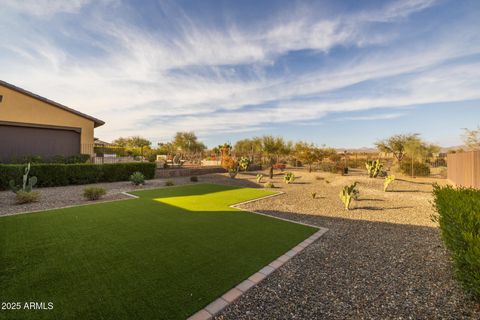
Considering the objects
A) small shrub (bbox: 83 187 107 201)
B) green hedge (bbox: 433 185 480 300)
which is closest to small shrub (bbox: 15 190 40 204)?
small shrub (bbox: 83 187 107 201)

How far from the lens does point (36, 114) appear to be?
547 inches

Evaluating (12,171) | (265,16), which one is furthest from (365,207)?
(12,171)

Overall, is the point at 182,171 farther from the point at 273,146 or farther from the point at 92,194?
the point at 273,146

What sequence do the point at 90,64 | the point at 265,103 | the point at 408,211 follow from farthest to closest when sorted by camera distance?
the point at 265,103 → the point at 90,64 → the point at 408,211

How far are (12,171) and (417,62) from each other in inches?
788

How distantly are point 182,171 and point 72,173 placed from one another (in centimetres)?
777

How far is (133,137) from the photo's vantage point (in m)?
50.0

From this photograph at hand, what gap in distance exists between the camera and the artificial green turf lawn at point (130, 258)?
2482mm

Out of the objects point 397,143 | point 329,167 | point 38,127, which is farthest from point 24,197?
point 397,143

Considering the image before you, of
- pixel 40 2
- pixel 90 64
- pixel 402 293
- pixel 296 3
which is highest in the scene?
pixel 296 3

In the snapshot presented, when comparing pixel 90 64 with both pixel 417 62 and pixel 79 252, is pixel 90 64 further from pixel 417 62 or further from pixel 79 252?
pixel 417 62

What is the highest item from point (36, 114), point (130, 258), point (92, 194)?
point (36, 114)

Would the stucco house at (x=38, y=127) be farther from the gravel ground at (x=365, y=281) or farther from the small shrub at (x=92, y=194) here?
the gravel ground at (x=365, y=281)

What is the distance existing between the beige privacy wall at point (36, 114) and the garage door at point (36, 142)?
469 mm
